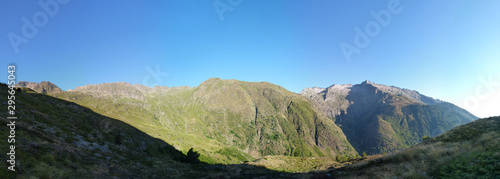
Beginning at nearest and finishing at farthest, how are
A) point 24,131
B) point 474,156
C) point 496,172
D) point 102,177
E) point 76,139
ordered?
point 496,172
point 474,156
point 102,177
point 24,131
point 76,139

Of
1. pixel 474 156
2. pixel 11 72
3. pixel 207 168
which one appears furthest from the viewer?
pixel 207 168

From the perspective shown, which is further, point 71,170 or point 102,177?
point 102,177

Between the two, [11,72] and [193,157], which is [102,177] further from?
[193,157]

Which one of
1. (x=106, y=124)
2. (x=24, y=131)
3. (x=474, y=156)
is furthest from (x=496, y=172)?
(x=106, y=124)

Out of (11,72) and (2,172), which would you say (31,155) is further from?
(11,72)

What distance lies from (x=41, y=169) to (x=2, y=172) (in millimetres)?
2656

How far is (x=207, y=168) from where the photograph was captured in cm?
4156

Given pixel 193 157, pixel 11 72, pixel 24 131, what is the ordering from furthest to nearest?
pixel 193 157, pixel 11 72, pixel 24 131

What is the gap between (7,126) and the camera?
73.6 feet

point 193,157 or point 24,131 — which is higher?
point 24,131

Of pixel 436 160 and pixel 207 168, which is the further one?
pixel 207 168

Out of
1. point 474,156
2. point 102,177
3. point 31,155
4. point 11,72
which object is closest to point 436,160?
point 474,156

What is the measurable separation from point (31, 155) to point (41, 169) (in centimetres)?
441

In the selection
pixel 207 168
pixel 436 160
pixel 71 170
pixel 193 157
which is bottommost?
pixel 193 157
